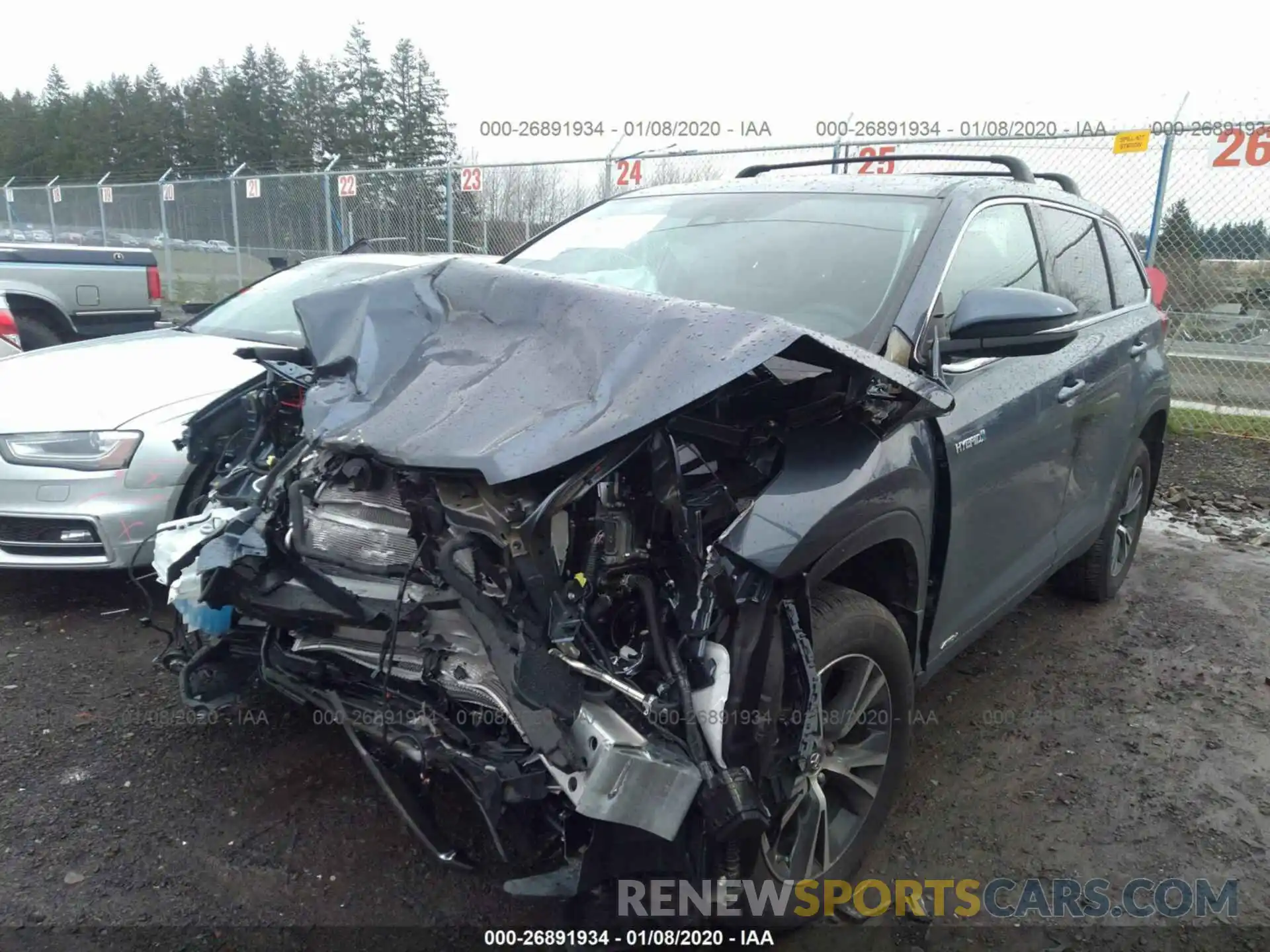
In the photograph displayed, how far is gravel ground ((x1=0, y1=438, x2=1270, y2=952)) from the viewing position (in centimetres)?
237

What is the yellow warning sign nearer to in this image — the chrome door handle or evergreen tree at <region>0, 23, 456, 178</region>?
the chrome door handle

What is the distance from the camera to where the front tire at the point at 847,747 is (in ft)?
7.22

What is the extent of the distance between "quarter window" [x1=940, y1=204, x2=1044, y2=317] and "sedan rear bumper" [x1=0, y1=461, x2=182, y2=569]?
3.17 metres

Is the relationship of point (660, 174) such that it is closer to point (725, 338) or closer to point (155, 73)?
point (725, 338)

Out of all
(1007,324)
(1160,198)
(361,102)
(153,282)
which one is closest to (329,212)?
(153,282)

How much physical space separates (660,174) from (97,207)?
16.2 m

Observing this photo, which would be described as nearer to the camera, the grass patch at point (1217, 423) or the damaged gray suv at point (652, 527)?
the damaged gray suv at point (652, 527)

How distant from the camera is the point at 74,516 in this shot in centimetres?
367

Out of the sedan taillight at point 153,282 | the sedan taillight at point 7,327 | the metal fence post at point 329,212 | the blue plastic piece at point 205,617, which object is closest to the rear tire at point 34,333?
the sedan taillight at point 153,282

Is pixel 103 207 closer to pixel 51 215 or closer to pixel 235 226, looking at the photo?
pixel 51 215

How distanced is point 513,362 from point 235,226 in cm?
1446

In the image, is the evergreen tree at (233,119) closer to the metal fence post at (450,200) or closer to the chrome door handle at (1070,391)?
the metal fence post at (450,200)

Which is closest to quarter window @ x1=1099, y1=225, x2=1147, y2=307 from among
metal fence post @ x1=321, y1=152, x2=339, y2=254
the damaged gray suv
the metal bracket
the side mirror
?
the damaged gray suv

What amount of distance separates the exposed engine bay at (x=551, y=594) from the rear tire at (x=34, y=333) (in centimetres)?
731
